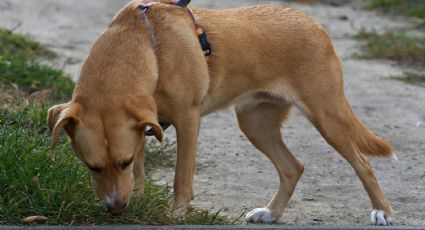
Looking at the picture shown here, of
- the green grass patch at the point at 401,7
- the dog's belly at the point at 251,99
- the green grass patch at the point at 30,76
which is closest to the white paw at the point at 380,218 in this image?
the dog's belly at the point at 251,99

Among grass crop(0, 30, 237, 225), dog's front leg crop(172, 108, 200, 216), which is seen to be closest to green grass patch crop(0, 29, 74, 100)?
grass crop(0, 30, 237, 225)

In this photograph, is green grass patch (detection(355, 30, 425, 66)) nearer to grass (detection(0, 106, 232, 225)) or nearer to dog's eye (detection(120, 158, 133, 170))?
grass (detection(0, 106, 232, 225))

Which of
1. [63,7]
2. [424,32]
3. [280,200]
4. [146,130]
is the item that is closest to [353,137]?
[280,200]

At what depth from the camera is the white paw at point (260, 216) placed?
20.4ft

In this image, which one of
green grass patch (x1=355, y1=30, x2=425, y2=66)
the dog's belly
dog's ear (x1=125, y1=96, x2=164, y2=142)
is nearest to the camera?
dog's ear (x1=125, y1=96, x2=164, y2=142)

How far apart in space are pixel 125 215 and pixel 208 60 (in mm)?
1188

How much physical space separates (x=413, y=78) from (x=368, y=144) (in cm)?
407

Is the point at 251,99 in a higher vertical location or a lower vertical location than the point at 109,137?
lower

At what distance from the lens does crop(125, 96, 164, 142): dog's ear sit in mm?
5160

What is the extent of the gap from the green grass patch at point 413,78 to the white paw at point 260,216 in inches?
173

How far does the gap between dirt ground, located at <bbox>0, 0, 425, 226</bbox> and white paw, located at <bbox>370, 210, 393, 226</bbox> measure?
0.25ft

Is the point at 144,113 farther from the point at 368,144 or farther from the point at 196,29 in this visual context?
the point at 368,144

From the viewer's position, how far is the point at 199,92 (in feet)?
19.2

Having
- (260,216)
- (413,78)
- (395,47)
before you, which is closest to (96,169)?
(260,216)
